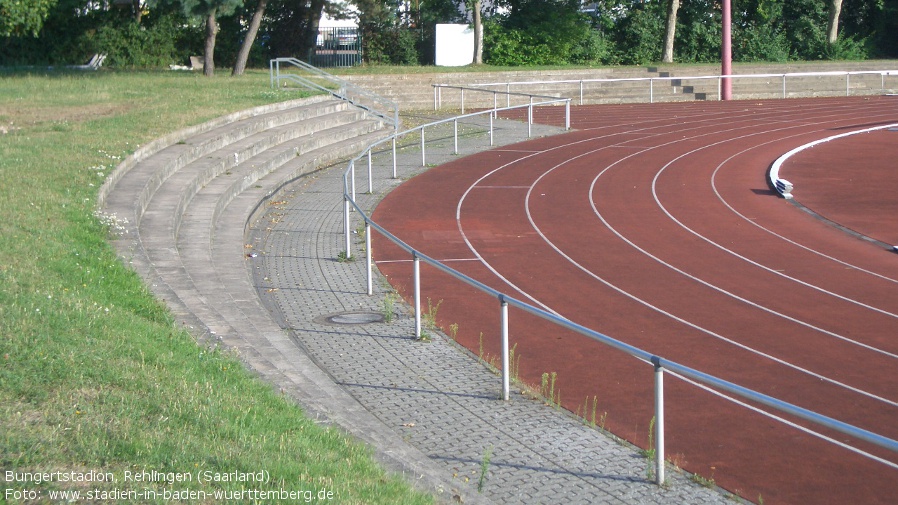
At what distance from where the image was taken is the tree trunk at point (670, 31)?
44.7 m

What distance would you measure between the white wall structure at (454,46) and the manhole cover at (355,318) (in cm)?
3276

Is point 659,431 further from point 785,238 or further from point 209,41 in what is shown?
point 209,41

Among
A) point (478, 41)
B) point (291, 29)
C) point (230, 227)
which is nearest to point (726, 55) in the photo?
point (478, 41)

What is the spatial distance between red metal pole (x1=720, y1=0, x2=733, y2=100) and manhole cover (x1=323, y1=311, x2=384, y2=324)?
1191 inches

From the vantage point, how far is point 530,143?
90.8 feet

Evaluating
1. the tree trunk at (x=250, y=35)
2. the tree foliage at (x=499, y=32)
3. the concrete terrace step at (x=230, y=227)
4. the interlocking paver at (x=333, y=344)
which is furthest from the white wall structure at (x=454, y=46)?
the interlocking paver at (x=333, y=344)

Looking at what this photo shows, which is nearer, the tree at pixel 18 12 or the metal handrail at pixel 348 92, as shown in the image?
the tree at pixel 18 12

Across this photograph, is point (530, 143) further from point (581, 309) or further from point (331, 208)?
point (581, 309)

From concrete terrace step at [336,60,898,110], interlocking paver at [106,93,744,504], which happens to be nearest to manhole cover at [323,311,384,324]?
interlocking paver at [106,93,744,504]

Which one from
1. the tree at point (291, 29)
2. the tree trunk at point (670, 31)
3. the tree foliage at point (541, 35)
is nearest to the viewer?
the tree at point (291, 29)

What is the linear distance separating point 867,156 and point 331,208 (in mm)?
14811

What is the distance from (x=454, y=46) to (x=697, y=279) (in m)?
31.4

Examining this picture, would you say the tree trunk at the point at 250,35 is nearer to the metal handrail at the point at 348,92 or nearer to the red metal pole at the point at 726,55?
the metal handrail at the point at 348,92

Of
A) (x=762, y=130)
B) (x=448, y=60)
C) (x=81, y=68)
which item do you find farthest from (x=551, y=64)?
(x=81, y=68)
